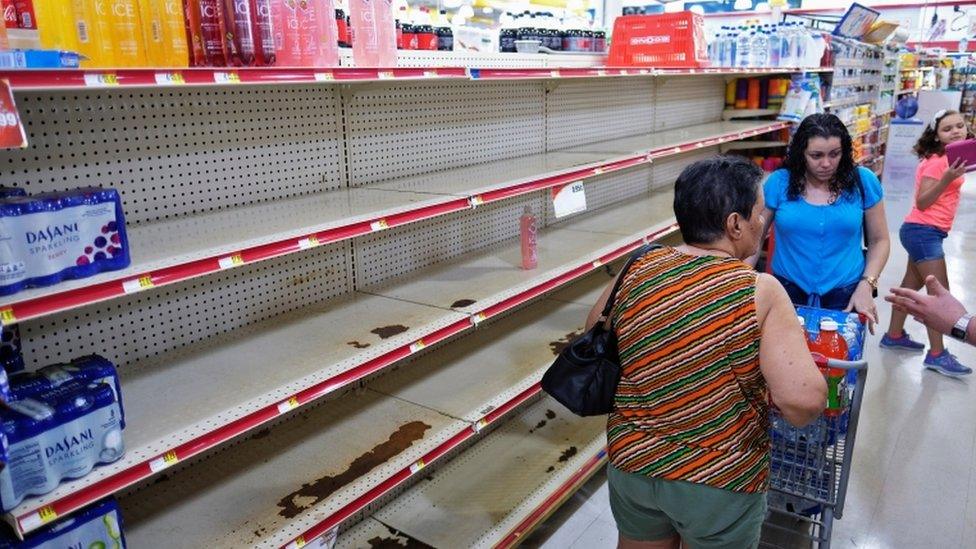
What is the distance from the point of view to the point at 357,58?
7.09 ft

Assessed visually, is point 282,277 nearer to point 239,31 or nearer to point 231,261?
point 231,261

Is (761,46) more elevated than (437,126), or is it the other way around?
(761,46)

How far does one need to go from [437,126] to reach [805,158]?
158 centimetres

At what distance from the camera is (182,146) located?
2.20m

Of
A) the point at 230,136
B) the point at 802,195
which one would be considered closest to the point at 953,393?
the point at 802,195

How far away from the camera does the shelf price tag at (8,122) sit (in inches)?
47.4

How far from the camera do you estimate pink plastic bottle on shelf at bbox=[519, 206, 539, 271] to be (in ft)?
9.78

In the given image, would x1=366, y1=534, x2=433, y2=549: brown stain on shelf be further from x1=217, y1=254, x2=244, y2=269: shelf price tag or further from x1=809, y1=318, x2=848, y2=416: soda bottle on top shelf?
x1=809, y1=318, x2=848, y2=416: soda bottle on top shelf

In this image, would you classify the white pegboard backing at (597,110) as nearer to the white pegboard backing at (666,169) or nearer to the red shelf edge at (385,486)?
the white pegboard backing at (666,169)

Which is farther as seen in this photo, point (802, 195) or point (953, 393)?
point (953, 393)

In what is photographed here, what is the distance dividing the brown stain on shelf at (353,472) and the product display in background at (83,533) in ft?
1.61

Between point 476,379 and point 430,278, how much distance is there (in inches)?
18.9

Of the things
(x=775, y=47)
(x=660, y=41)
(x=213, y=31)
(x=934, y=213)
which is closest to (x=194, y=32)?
(x=213, y=31)

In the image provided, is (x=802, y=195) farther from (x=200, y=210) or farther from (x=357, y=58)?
(x=200, y=210)
